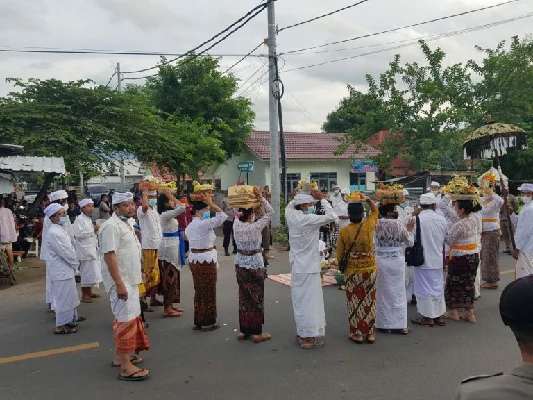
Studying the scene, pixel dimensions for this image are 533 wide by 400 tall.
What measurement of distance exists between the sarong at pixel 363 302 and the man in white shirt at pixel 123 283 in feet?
7.89

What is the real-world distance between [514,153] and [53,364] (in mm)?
20789

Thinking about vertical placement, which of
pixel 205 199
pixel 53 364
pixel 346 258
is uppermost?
pixel 205 199

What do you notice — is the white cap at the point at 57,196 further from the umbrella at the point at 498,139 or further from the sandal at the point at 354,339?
the umbrella at the point at 498,139

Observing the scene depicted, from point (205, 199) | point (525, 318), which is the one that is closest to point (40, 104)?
point (205, 199)

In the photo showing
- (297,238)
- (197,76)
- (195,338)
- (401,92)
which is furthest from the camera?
(197,76)

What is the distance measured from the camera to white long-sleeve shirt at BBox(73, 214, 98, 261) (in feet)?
27.1

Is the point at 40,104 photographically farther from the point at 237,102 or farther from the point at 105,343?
the point at 105,343

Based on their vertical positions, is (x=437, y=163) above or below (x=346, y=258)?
above

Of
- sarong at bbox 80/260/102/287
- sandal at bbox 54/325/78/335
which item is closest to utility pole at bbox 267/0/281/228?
sarong at bbox 80/260/102/287

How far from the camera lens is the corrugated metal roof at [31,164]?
974 cm

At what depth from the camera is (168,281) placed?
7.13 meters

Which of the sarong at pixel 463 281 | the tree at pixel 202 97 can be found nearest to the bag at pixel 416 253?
the sarong at pixel 463 281

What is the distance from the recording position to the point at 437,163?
1689 centimetres

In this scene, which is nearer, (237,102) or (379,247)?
(379,247)
